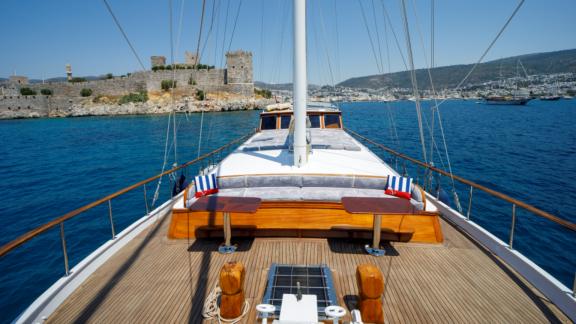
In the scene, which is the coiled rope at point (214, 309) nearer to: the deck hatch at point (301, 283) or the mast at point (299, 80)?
the deck hatch at point (301, 283)

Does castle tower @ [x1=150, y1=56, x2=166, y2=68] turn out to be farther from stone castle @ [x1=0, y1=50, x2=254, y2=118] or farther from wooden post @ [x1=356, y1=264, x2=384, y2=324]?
wooden post @ [x1=356, y1=264, x2=384, y2=324]

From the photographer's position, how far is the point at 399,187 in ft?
15.2

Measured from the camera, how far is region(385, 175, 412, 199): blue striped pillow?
459 centimetres

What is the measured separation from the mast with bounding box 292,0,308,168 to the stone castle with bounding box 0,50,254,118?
52198 millimetres

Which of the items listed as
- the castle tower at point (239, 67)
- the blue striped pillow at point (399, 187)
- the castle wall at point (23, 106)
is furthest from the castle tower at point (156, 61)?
the blue striped pillow at point (399, 187)

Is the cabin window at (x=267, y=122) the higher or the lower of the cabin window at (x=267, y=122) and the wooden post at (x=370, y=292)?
the higher

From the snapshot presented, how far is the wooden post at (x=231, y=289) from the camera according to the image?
2625 millimetres

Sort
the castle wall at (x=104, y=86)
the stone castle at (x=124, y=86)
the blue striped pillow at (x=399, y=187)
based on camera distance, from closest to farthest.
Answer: the blue striped pillow at (x=399, y=187) → the stone castle at (x=124, y=86) → the castle wall at (x=104, y=86)

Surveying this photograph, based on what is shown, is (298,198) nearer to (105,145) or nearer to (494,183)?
(494,183)

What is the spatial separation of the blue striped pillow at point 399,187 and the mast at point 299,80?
1.58 metres

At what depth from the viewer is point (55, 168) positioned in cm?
1656

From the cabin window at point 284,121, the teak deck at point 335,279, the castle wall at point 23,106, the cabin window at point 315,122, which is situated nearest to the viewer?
the teak deck at point 335,279

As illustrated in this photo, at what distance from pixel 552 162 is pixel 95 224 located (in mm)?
22323

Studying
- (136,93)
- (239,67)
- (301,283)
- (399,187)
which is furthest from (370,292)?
(136,93)
